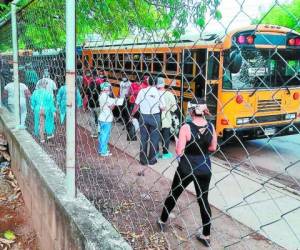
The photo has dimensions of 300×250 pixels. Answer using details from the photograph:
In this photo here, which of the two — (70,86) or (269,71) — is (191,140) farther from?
(269,71)

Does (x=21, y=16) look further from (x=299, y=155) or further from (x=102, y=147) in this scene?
(x=299, y=155)

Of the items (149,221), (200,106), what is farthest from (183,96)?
(149,221)

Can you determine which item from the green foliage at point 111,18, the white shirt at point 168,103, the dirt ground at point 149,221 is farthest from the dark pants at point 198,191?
the green foliage at point 111,18

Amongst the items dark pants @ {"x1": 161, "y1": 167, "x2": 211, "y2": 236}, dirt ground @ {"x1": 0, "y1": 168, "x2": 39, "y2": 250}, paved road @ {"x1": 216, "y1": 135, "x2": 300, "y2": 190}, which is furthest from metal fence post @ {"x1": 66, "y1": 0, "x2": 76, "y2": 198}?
paved road @ {"x1": 216, "y1": 135, "x2": 300, "y2": 190}

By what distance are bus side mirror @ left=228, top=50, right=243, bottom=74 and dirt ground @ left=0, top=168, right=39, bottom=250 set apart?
2789mm

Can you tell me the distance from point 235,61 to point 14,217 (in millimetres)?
3807

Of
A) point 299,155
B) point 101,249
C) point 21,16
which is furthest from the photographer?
point 299,155

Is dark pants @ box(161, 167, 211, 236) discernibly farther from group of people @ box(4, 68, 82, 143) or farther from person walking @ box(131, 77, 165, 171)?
group of people @ box(4, 68, 82, 143)

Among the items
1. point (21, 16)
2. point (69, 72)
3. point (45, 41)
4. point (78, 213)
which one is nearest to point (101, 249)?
point (78, 213)

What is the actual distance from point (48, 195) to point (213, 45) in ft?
5.60

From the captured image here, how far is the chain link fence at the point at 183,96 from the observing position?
4.28ft

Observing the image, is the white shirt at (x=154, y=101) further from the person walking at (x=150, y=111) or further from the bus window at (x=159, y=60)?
the bus window at (x=159, y=60)

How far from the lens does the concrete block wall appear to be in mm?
1861

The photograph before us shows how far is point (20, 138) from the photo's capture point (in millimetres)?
4133
